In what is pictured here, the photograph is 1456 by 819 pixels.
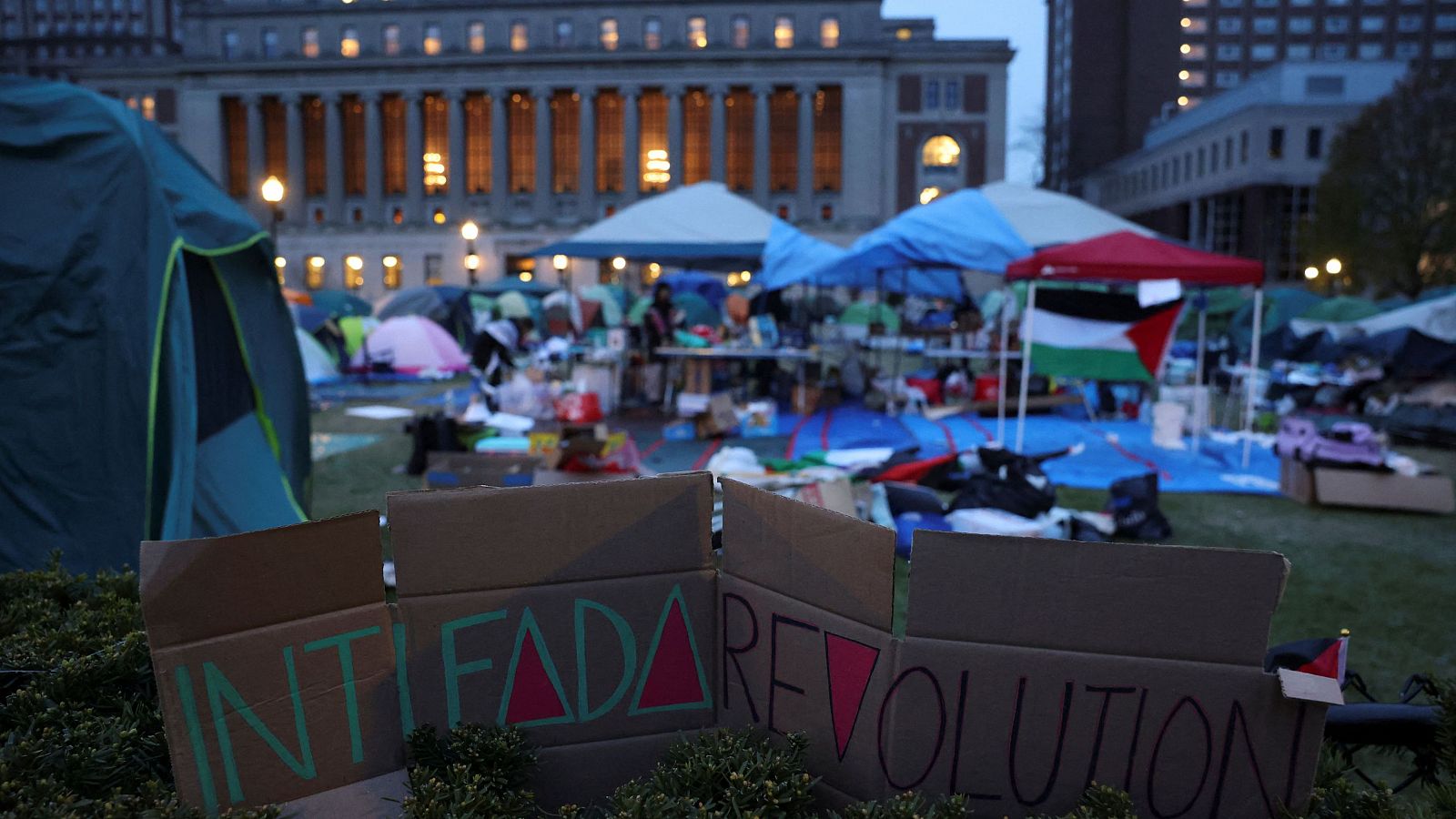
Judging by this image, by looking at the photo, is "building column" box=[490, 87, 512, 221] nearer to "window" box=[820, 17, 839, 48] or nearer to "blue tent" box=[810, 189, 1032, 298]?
"window" box=[820, 17, 839, 48]

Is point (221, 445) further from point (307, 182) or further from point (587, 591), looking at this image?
point (307, 182)

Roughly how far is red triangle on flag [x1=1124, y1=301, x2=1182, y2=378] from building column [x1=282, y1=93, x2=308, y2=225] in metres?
66.3

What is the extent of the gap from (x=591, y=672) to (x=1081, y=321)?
31.2ft

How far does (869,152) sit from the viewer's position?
61281 millimetres

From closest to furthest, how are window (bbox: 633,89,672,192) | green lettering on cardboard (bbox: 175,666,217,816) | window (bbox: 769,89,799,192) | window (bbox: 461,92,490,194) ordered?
1. green lettering on cardboard (bbox: 175,666,217,816)
2. window (bbox: 633,89,672,192)
3. window (bbox: 769,89,799,192)
4. window (bbox: 461,92,490,194)

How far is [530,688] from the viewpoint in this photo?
6.95 ft

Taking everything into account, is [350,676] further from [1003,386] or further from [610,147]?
[610,147]

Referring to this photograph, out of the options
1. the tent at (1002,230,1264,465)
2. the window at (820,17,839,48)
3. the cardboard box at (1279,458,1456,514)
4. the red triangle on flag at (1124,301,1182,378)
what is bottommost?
the cardboard box at (1279,458,1456,514)

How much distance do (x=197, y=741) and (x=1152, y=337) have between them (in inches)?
408

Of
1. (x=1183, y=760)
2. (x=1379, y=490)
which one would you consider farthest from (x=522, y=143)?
(x=1183, y=760)

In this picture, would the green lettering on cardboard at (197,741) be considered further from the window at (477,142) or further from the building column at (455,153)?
the window at (477,142)

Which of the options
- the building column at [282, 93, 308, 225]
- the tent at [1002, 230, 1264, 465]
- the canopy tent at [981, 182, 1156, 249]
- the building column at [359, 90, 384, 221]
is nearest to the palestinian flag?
the tent at [1002, 230, 1264, 465]

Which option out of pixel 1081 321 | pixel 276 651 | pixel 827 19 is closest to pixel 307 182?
pixel 827 19

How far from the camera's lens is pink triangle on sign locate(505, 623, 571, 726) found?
211cm
